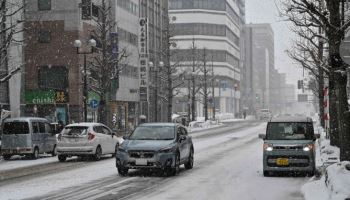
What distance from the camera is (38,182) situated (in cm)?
1747

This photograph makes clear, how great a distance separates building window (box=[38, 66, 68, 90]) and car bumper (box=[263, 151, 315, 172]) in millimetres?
38591

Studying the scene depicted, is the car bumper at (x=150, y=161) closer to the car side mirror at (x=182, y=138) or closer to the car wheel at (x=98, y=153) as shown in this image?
the car side mirror at (x=182, y=138)

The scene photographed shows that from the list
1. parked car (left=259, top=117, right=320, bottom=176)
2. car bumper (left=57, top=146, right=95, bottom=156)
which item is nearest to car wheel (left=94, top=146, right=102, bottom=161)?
car bumper (left=57, top=146, right=95, bottom=156)

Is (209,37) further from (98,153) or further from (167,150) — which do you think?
(167,150)

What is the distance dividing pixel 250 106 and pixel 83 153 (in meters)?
149

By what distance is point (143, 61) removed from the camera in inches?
2277

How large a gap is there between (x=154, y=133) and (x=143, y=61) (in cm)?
3814

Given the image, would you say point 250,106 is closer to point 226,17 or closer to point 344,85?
point 226,17

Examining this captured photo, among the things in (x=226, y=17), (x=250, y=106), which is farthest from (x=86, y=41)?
(x=250, y=106)

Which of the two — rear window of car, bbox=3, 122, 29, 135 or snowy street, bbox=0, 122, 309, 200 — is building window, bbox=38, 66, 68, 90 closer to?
rear window of car, bbox=3, 122, 29, 135

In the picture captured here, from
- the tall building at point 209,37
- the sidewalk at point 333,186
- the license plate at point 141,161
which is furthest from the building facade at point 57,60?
the tall building at point 209,37

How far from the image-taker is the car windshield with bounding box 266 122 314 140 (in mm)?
19141

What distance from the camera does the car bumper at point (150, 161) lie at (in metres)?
18.4

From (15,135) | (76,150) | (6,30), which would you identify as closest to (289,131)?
(76,150)
